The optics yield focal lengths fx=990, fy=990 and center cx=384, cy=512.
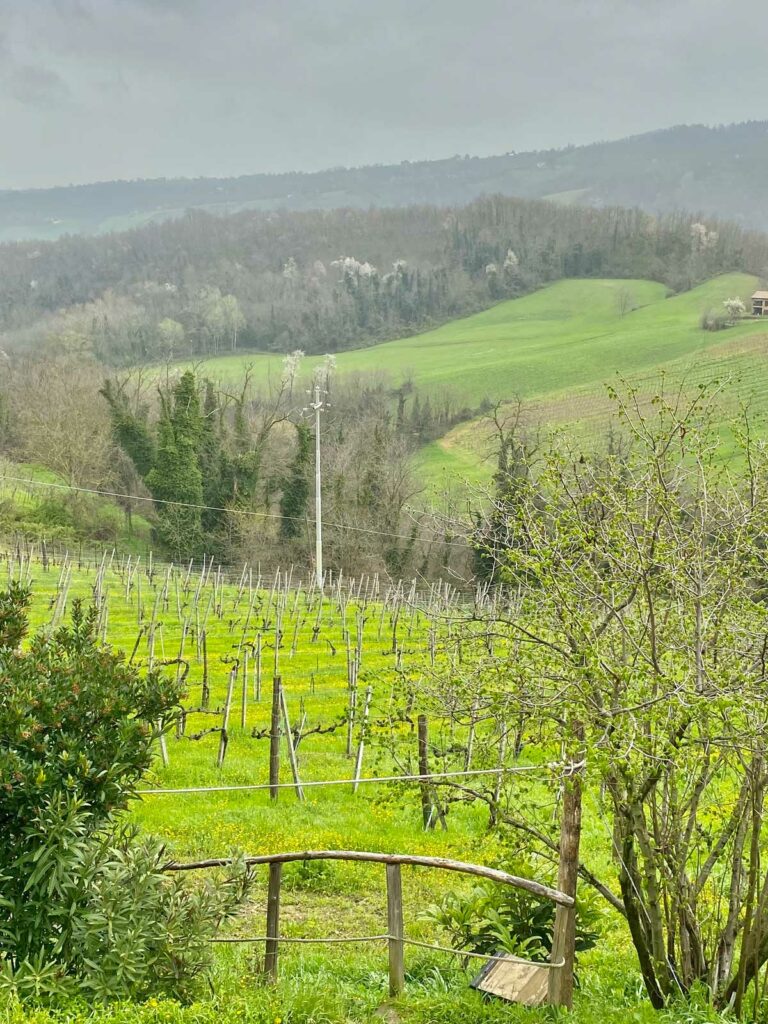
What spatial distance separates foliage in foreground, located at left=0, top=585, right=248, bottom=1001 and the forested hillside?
102m

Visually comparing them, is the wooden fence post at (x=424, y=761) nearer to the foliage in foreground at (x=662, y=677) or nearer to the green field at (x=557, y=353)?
the foliage in foreground at (x=662, y=677)

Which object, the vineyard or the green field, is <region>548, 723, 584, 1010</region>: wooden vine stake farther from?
the green field

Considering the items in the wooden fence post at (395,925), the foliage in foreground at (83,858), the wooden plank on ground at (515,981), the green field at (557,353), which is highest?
the foliage in foreground at (83,858)

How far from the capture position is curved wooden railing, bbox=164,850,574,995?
6062mm

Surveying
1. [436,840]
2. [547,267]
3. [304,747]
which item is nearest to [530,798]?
[436,840]

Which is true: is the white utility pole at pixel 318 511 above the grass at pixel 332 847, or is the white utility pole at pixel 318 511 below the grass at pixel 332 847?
below

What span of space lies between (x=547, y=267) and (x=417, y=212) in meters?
30.0

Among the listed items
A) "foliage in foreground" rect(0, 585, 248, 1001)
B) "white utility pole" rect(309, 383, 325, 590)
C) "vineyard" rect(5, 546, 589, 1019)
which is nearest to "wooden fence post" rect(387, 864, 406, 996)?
"vineyard" rect(5, 546, 589, 1019)

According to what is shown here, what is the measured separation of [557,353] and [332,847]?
91812 millimetres

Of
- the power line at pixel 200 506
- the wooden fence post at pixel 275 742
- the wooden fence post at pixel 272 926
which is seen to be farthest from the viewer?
the power line at pixel 200 506

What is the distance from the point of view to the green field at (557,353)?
77562 millimetres

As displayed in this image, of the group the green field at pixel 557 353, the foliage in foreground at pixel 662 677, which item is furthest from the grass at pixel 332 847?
the green field at pixel 557 353

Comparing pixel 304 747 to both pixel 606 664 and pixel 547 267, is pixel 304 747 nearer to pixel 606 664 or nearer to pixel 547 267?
pixel 606 664

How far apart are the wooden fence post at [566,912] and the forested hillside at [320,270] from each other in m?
102
